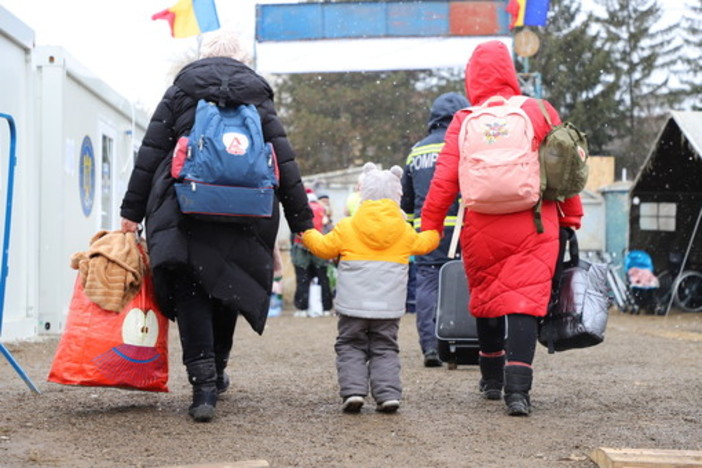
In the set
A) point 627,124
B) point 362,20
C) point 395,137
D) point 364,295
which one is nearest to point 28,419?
point 364,295

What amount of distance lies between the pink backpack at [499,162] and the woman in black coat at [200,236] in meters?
0.84

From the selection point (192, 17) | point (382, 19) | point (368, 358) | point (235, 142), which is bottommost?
point (368, 358)

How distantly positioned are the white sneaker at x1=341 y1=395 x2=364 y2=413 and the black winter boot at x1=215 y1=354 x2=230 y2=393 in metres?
0.68

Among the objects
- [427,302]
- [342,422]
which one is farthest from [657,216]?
[342,422]

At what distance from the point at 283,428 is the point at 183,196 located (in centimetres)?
109

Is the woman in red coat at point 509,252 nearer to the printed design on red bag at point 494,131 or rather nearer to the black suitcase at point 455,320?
the printed design on red bag at point 494,131

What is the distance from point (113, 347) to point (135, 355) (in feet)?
0.36

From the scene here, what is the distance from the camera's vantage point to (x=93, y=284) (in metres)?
5.28

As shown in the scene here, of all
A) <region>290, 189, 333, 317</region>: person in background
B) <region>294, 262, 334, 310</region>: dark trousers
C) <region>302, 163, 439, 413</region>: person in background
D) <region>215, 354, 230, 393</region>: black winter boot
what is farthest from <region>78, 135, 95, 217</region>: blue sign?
<region>302, 163, 439, 413</region>: person in background

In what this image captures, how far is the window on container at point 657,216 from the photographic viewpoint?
18.8 m

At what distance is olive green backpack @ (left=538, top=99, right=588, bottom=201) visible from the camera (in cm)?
536

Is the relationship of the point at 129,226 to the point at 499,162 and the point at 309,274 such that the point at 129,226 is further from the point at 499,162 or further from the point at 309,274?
the point at 309,274

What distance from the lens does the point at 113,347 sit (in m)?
5.24

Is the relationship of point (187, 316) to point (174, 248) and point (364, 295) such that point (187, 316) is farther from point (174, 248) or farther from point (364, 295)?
point (364, 295)
